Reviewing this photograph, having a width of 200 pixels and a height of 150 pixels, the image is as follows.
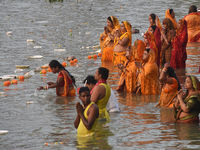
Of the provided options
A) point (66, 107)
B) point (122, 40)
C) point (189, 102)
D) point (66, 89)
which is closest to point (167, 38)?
point (122, 40)

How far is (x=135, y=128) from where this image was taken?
7398 millimetres

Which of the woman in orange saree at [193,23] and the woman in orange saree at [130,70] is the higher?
the woman in orange saree at [193,23]

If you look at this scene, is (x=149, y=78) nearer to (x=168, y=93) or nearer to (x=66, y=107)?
(x=168, y=93)

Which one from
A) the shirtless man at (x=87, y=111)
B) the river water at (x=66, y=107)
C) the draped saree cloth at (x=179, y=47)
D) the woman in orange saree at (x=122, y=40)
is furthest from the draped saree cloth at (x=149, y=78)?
Answer: the shirtless man at (x=87, y=111)

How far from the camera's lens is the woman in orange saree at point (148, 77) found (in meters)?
9.66

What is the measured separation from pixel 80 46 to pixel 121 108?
840cm

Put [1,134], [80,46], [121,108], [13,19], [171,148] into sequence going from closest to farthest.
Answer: [171,148] < [1,134] < [121,108] < [80,46] < [13,19]

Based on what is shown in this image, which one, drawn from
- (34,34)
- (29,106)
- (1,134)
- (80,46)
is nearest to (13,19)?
(34,34)

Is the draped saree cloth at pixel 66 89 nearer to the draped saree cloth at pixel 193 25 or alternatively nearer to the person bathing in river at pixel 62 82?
the person bathing in river at pixel 62 82

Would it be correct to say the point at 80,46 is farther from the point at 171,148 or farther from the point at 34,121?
the point at 171,148

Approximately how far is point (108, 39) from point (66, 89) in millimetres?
4215

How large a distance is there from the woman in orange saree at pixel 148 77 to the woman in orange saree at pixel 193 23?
6996 millimetres

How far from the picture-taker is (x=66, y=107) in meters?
9.08

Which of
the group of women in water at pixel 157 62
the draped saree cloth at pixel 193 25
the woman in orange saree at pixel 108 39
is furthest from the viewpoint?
the draped saree cloth at pixel 193 25
